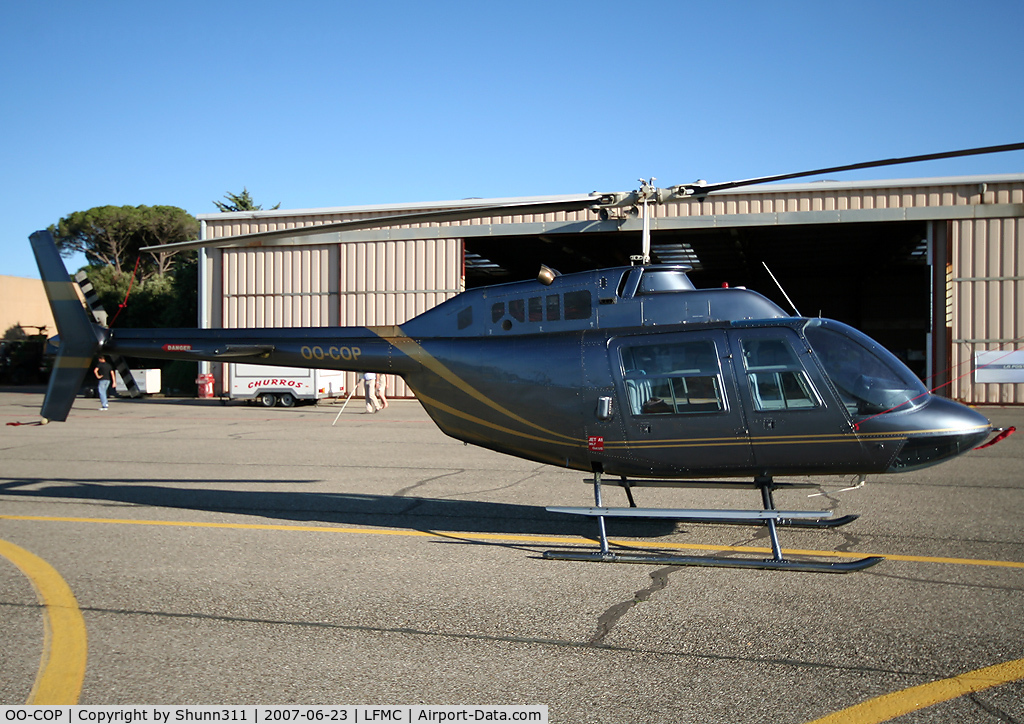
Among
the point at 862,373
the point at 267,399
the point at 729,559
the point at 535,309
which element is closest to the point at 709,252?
the point at 267,399

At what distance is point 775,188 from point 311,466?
65.8ft

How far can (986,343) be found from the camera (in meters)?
26.5

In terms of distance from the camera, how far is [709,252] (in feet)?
116

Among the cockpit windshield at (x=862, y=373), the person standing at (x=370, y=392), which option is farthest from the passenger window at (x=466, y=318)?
the person standing at (x=370, y=392)

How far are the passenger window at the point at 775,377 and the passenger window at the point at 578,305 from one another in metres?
1.57

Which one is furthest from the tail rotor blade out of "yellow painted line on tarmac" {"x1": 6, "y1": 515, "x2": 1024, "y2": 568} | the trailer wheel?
the trailer wheel

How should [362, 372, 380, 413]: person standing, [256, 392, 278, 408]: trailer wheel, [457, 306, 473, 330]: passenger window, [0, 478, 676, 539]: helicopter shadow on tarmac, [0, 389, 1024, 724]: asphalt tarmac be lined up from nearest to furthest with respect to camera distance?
1. [0, 389, 1024, 724]: asphalt tarmac
2. [0, 478, 676, 539]: helicopter shadow on tarmac
3. [457, 306, 473, 330]: passenger window
4. [362, 372, 380, 413]: person standing
5. [256, 392, 278, 408]: trailer wheel

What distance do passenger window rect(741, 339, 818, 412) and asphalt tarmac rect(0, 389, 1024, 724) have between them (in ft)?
4.58

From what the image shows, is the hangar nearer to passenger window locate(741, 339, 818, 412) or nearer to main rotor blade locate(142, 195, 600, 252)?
main rotor blade locate(142, 195, 600, 252)

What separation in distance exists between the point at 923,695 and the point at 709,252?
108ft

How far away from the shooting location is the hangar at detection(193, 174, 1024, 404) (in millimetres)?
26094

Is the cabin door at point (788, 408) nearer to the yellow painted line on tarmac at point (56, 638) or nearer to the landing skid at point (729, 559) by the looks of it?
the landing skid at point (729, 559)

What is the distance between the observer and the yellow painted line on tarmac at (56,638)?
4141mm

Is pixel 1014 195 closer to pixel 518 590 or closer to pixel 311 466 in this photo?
pixel 311 466
